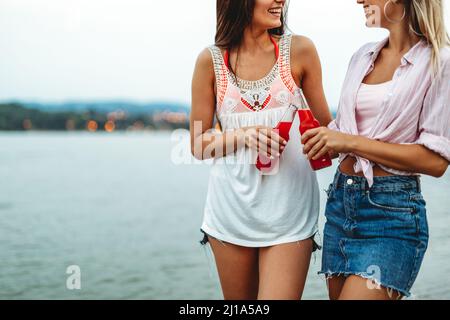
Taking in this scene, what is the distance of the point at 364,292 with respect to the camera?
6.93 ft

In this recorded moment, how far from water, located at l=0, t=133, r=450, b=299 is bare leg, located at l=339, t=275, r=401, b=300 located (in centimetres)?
45

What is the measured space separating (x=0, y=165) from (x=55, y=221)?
19302 mm

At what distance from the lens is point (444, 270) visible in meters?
6.86

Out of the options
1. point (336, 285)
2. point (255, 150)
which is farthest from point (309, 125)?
point (336, 285)

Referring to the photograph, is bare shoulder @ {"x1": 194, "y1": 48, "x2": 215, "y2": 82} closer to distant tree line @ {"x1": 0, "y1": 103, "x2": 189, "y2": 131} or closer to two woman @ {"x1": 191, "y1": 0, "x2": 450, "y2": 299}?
two woman @ {"x1": 191, "y1": 0, "x2": 450, "y2": 299}

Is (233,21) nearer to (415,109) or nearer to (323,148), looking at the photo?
(323,148)

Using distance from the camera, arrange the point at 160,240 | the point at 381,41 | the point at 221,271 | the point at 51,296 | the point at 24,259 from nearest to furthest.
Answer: the point at 381,41 → the point at 221,271 → the point at 51,296 → the point at 24,259 → the point at 160,240

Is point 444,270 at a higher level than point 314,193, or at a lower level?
lower

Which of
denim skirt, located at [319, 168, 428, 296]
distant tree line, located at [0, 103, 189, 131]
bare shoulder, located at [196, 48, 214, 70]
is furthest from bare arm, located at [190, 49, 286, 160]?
distant tree line, located at [0, 103, 189, 131]

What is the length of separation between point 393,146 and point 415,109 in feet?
0.46

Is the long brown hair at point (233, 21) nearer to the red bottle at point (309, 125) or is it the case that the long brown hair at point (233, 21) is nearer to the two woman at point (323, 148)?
the two woman at point (323, 148)
